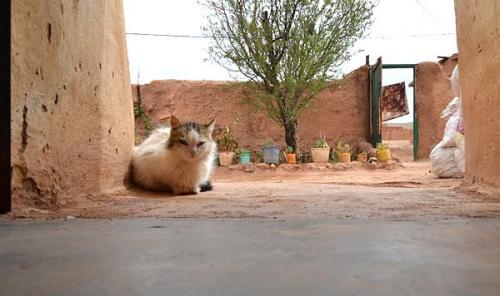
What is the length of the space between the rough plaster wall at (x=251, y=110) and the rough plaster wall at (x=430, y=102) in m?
2.06

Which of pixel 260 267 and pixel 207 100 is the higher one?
pixel 207 100

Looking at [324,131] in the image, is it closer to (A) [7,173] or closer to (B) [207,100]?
(B) [207,100]

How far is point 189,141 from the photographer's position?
12.5 ft

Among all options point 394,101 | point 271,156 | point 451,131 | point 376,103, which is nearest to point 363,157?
point 376,103

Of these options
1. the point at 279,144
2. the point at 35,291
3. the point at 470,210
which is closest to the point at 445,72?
the point at 279,144

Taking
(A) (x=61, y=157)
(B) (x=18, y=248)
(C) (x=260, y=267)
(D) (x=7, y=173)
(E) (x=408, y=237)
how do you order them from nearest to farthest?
(C) (x=260, y=267) < (B) (x=18, y=248) < (E) (x=408, y=237) < (D) (x=7, y=173) < (A) (x=61, y=157)

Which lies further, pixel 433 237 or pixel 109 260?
pixel 433 237

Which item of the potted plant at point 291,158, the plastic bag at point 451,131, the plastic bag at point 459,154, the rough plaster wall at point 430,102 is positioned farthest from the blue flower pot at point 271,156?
the rough plaster wall at point 430,102

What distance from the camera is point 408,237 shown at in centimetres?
127

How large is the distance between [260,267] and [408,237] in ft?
1.89

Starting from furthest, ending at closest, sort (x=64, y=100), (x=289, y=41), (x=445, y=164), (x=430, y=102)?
(x=430, y=102), (x=289, y=41), (x=445, y=164), (x=64, y=100)

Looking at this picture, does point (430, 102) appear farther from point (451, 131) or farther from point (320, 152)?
point (451, 131)

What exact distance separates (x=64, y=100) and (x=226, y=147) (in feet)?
26.2

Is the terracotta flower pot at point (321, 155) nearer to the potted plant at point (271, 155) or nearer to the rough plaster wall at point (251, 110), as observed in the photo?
the potted plant at point (271, 155)
